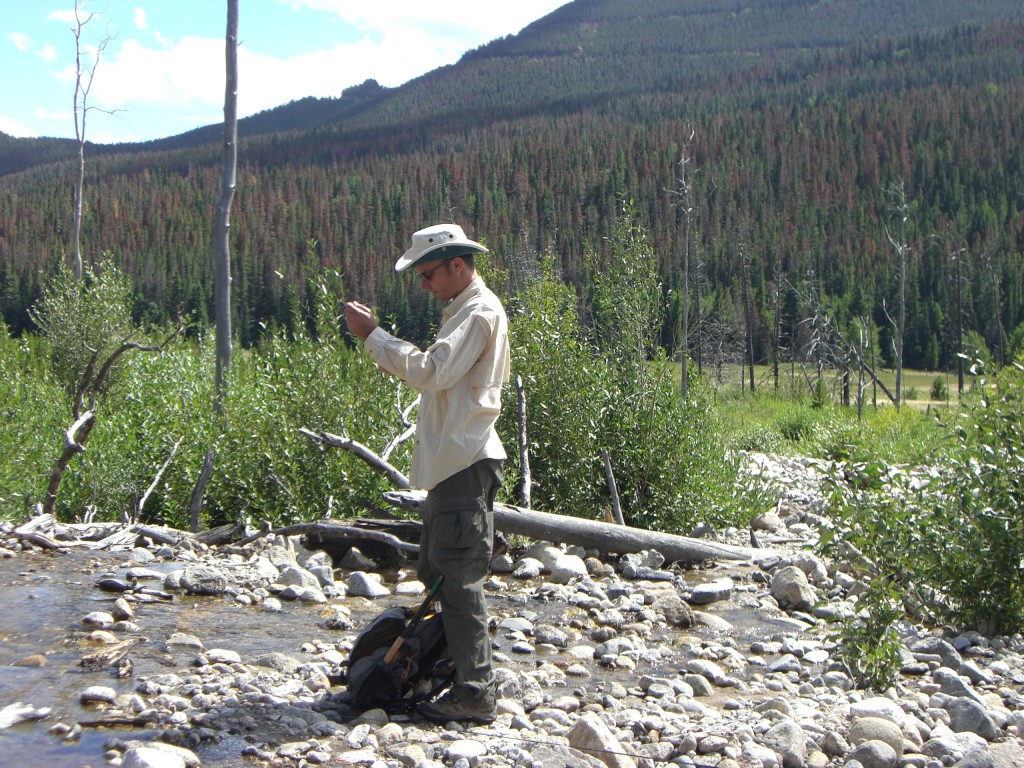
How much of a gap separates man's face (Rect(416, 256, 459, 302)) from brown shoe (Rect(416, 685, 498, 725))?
70.5 inches

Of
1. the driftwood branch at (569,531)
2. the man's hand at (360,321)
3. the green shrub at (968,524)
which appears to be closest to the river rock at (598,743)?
the man's hand at (360,321)

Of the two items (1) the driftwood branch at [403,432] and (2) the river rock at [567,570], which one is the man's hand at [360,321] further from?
(2) the river rock at [567,570]

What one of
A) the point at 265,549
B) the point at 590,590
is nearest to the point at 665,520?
the point at 590,590

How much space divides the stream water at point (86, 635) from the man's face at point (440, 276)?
216 centimetres

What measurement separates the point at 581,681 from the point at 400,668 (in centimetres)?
147

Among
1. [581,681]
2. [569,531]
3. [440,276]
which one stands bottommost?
[581,681]

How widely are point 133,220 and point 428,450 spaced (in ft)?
367

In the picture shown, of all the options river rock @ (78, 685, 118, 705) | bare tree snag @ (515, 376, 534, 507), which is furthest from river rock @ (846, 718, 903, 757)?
bare tree snag @ (515, 376, 534, 507)

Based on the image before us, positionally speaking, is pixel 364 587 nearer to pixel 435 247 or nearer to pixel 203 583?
pixel 203 583

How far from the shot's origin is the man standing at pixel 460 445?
4.93m

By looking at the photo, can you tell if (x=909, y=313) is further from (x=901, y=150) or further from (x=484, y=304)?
(x=484, y=304)

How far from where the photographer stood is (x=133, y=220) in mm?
109562

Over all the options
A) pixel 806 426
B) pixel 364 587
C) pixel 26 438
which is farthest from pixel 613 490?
pixel 806 426

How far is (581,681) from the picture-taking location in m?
6.30
